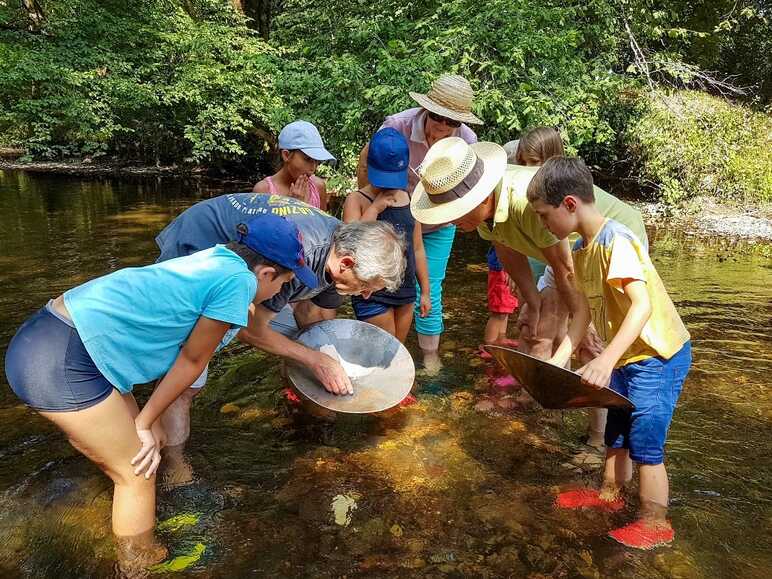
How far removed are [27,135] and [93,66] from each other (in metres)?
7.69

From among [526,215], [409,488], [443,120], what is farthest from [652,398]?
[443,120]

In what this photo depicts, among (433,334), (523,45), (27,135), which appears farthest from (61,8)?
(433,334)

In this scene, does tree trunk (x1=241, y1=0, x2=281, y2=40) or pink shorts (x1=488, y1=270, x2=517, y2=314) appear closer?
pink shorts (x1=488, y1=270, x2=517, y2=314)

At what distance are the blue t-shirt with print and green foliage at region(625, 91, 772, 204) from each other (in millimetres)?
10324

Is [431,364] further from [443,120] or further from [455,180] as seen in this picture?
[455,180]

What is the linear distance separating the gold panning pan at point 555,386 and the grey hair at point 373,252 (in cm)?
51

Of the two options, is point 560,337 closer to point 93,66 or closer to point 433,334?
point 433,334

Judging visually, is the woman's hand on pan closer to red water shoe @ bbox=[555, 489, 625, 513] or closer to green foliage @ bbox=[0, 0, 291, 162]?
red water shoe @ bbox=[555, 489, 625, 513]

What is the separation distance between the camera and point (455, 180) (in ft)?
9.81

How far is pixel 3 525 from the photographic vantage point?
8.85ft

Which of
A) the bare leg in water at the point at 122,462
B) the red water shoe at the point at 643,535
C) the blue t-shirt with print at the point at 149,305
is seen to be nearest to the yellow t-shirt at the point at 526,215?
the red water shoe at the point at 643,535

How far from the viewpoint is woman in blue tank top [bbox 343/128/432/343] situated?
3.38m

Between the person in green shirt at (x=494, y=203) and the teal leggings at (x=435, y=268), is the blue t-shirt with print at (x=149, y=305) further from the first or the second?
the teal leggings at (x=435, y=268)

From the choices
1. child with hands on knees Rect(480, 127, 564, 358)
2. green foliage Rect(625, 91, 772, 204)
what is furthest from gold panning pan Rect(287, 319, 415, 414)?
green foliage Rect(625, 91, 772, 204)
